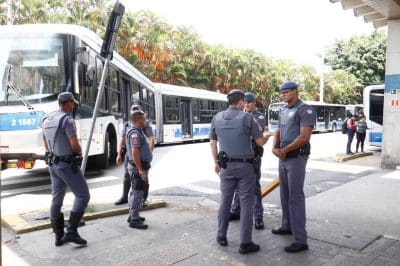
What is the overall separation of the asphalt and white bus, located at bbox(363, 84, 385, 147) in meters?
11.1

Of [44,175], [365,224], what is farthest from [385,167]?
[44,175]

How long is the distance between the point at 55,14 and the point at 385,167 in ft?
53.2

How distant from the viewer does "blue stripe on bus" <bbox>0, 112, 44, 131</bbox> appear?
7.77 metres

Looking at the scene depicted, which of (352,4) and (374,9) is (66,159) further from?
(374,9)

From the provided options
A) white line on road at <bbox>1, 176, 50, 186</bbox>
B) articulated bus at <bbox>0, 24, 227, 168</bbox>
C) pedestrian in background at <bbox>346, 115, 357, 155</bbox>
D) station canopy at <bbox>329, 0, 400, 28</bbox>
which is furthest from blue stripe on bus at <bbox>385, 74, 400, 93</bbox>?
white line on road at <bbox>1, 176, 50, 186</bbox>

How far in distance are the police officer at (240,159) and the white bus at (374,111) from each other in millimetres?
14201

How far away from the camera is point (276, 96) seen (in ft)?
130

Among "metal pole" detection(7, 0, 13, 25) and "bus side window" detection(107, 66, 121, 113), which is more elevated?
"metal pole" detection(7, 0, 13, 25)

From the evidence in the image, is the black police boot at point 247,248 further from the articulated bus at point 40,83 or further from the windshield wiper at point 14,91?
the windshield wiper at point 14,91

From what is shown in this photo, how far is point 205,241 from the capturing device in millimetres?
4840

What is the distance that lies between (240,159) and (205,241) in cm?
116

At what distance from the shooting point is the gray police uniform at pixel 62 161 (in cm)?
450

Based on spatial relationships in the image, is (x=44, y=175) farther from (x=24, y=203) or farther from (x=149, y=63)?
(x=149, y=63)

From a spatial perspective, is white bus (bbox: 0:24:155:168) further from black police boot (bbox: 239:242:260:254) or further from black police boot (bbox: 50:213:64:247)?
black police boot (bbox: 239:242:260:254)
